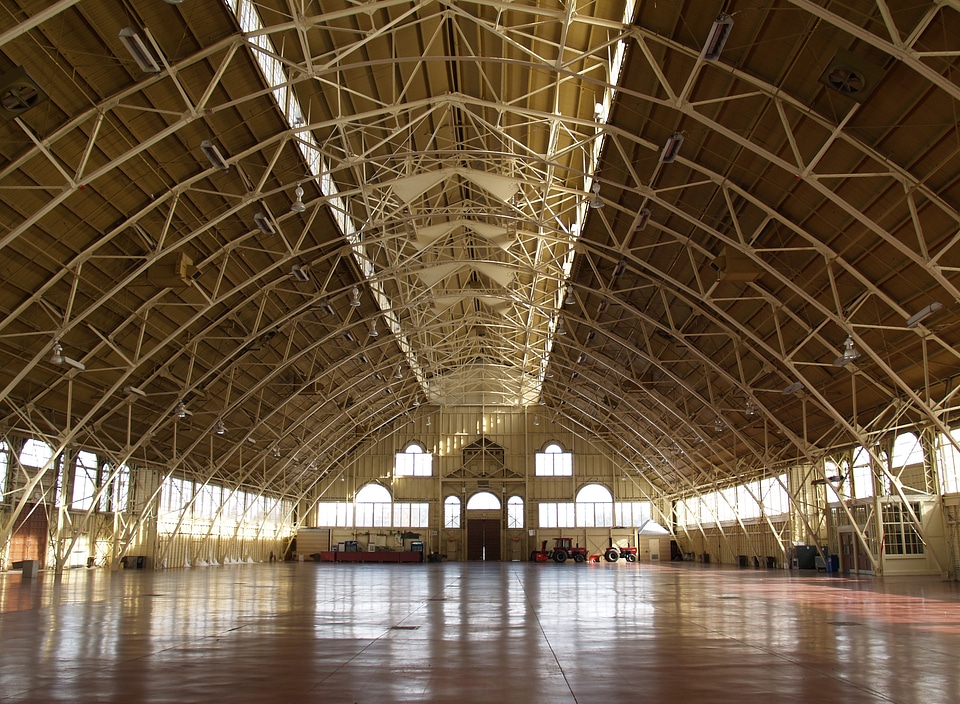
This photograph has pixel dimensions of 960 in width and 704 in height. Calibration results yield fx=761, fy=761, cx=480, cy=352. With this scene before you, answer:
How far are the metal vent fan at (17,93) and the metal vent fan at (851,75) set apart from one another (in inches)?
680

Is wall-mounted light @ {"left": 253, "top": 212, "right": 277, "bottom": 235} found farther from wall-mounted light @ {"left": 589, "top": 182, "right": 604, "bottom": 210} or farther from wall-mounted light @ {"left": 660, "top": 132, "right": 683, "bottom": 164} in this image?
wall-mounted light @ {"left": 660, "top": 132, "right": 683, "bottom": 164}

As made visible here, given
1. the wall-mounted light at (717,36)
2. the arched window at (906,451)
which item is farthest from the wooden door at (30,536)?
the arched window at (906,451)

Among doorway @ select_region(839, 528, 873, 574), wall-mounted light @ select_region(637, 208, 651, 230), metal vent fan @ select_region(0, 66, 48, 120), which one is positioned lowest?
doorway @ select_region(839, 528, 873, 574)

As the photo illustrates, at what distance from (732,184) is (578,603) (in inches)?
523

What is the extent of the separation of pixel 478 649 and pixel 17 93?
15.3 metres

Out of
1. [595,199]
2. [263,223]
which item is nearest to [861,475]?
[595,199]

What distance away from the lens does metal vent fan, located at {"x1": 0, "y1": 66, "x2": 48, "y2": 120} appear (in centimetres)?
1609

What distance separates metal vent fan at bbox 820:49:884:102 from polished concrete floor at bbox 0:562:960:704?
36.9 feet

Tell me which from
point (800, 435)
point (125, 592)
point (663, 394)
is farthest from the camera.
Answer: point (663, 394)

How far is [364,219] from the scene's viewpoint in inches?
1283

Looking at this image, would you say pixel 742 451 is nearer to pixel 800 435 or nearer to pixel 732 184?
pixel 800 435

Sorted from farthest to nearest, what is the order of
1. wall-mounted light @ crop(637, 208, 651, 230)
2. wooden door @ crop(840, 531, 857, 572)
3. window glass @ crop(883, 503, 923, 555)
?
wooden door @ crop(840, 531, 857, 572)
window glass @ crop(883, 503, 923, 555)
wall-mounted light @ crop(637, 208, 651, 230)

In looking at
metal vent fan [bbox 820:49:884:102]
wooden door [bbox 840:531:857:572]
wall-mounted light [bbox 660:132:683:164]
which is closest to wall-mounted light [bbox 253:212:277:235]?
wall-mounted light [bbox 660:132:683:164]

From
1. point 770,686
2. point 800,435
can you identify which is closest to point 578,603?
point 770,686
